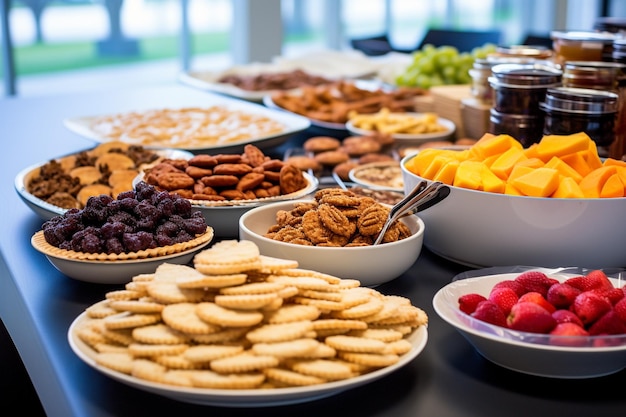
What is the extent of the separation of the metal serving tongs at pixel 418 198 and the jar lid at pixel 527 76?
1.36ft

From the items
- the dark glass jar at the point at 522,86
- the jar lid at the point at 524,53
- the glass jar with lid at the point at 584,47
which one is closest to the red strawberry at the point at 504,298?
the dark glass jar at the point at 522,86

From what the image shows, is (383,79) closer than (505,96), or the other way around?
(505,96)

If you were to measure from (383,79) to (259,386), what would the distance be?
8.11 feet

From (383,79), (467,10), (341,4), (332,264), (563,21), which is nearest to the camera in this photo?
(332,264)

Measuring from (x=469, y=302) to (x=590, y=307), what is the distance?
0.14m

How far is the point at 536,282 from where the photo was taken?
96 cm

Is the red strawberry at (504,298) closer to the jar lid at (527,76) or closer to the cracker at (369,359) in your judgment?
the cracker at (369,359)

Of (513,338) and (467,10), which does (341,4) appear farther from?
(513,338)

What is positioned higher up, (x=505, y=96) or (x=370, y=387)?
(x=505, y=96)

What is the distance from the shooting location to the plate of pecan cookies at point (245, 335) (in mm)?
774

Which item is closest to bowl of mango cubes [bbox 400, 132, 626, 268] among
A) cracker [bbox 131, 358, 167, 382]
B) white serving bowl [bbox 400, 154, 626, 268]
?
white serving bowl [bbox 400, 154, 626, 268]

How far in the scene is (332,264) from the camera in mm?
1078

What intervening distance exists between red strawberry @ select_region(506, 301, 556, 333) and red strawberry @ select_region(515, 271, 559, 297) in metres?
0.09

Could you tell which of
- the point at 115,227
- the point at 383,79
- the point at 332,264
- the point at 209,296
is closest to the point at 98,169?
the point at 115,227
